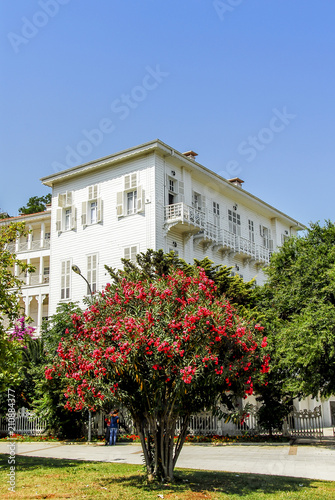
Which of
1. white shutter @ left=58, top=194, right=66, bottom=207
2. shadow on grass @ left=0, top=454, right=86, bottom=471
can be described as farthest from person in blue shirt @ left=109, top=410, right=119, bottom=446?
white shutter @ left=58, top=194, right=66, bottom=207

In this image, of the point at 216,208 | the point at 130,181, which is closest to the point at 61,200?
the point at 130,181

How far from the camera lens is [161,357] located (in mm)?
8828

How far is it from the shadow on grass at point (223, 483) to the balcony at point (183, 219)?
1693cm

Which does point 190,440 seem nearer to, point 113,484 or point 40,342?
point 40,342

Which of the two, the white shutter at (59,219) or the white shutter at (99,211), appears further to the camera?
the white shutter at (59,219)

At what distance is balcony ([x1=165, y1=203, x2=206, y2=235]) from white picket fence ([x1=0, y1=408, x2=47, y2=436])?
11525 millimetres

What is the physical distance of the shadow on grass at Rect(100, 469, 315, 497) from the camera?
8969 millimetres

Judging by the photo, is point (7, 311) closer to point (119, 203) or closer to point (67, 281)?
point (119, 203)

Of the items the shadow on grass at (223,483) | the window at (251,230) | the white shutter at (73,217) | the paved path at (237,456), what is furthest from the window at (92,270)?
the shadow on grass at (223,483)

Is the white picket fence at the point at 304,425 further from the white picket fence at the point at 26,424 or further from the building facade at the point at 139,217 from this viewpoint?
the white picket fence at the point at 26,424

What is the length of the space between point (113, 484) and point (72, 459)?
5778 millimetres

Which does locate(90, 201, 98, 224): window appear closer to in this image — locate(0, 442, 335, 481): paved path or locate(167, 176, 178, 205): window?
locate(167, 176, 178, 205): window

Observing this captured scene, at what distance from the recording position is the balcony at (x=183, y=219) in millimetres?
26859

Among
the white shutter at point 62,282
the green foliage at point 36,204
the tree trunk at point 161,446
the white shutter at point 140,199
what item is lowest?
the tree trunk at point 161,446
